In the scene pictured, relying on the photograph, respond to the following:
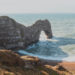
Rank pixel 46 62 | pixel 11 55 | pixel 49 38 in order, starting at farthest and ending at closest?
A: pixel 49 38 < pixel 46 62 < pixel 11 55

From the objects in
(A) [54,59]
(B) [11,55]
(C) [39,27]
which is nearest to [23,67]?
(B) [11,55]

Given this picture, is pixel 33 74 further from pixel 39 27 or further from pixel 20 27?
pixel 39 27

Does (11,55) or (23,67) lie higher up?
(11,55)

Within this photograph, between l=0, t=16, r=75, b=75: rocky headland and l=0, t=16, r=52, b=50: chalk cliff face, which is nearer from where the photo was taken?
l=0, t=16, r=75, b=75: rocky headland

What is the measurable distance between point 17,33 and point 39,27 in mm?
18111

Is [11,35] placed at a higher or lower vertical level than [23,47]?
higher

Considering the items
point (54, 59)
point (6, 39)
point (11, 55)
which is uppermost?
point (11, 55)

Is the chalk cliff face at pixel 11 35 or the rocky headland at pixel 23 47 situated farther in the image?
the chalk cliff face at pixel 11 35

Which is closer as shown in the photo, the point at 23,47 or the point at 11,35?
the point at 11,35

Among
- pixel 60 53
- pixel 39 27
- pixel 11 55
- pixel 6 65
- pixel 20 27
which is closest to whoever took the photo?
pixel 6 65

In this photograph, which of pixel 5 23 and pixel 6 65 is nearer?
pixel 6 65

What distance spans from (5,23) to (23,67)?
33.6m

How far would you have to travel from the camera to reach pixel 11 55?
20.3m

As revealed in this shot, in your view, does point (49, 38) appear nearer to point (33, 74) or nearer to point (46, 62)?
point (46, 62)
